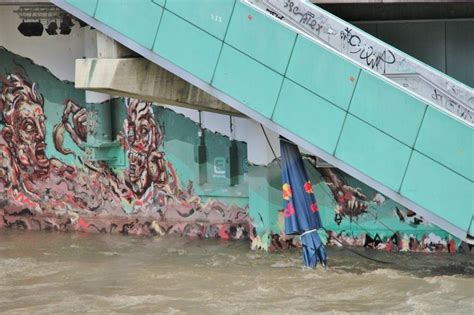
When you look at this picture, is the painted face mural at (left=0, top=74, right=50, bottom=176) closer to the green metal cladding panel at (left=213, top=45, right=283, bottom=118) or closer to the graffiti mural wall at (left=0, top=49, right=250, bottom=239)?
the graffiti mural wall at (left=0, top=49, right=250, bottom=239)

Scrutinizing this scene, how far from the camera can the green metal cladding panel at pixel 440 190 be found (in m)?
14.5

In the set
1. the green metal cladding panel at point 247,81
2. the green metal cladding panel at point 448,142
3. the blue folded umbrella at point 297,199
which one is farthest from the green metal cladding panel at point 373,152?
the blue folded umbrella at point 297,199

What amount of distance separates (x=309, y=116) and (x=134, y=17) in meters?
3.61

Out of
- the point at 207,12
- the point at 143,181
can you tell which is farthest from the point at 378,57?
the point at 143,181

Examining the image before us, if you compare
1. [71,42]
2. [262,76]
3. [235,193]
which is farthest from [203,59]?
[71,42]

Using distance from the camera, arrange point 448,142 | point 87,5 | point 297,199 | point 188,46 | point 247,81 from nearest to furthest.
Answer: point 448,142, point 247,81, point 188,46, point 87,5, point 297,199

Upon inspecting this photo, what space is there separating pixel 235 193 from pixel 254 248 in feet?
5.71

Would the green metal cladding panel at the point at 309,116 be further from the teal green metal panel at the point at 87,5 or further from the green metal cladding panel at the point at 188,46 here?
the teal green metal panel at the point at 87,5

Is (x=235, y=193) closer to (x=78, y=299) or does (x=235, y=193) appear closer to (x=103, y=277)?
(x=103, y=277)

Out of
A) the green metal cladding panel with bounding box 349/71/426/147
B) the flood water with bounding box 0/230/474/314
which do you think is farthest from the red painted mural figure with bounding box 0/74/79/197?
the green metal cladding panel with bounding box 349/71/426/147

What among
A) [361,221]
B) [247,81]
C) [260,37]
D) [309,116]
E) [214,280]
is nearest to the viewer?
[309,116]

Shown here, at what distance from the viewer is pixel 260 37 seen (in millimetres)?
15094

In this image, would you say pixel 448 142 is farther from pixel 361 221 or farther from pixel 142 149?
pixel 142 149

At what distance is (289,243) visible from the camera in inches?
783
